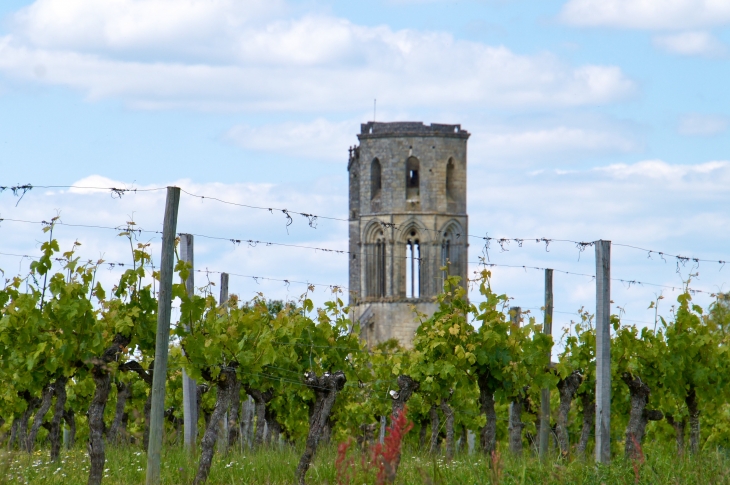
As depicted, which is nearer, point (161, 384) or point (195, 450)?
point (161, 384)

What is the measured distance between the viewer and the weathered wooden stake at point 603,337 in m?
12.8

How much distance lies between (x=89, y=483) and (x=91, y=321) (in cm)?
176

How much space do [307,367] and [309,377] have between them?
11.9 ft

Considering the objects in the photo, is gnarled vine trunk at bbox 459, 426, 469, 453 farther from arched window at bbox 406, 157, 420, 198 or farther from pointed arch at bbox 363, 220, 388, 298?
arched window at bbox 406, 157, 420, 198

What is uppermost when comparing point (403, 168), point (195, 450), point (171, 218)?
point (403, 168)

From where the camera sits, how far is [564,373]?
1645 cm

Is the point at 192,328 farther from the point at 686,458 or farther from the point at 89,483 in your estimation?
the point at 686,458

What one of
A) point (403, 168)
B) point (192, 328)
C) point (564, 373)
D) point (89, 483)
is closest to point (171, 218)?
point (192, 328)

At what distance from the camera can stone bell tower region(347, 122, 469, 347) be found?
56.1m

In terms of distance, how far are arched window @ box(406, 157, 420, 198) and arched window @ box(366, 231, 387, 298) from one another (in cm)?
282

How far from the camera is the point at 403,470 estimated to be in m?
9.79

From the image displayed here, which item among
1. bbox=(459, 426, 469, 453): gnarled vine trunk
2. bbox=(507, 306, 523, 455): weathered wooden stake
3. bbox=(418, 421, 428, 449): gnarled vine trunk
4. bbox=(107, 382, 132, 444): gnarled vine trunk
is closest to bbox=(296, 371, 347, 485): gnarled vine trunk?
bbox=(507, 306, 523, 455): weathered wooden stake

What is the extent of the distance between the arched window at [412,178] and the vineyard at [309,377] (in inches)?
1294

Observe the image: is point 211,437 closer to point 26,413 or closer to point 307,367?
point 307,367
